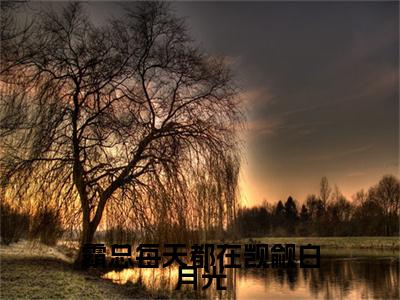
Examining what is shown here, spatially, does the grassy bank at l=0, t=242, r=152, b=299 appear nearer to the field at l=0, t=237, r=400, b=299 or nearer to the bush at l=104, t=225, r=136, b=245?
the field at l=0, t=237, r=400, b=299

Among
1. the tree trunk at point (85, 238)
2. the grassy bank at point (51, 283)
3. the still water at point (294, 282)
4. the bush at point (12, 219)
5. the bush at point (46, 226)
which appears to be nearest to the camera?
the grassy bank at point (51, 283)

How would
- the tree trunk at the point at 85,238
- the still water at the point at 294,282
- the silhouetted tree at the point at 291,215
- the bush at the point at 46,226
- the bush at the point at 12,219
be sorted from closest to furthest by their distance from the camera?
the bush at the point at 46,226 → the bush at the point at 12,219 → the tree trunk at the point at 85,238 → the still water at the point at 294,282 → the silhouetted tree at the point at 291,215

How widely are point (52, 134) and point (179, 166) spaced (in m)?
2.91

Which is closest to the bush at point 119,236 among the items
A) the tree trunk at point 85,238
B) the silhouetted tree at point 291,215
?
the tree trunk at point 85,238

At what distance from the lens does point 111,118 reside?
11156 millimetres

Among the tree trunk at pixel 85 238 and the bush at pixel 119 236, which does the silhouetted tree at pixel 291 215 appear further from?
the bush at pixel 119 236

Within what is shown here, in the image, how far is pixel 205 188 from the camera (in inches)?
406

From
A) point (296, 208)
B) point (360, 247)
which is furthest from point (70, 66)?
point (296, 208)

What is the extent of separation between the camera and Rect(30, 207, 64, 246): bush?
10.9m

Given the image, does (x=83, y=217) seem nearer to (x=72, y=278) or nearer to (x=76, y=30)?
(x=72, y=278)

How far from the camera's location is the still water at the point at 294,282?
12.3m

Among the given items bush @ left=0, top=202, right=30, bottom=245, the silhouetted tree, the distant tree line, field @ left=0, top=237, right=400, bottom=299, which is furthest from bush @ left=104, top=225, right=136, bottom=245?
the silhouetted tree

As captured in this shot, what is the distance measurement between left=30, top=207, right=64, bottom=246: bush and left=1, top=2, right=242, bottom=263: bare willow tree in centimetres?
40

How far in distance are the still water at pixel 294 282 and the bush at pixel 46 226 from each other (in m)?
2.09
